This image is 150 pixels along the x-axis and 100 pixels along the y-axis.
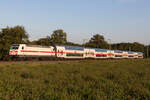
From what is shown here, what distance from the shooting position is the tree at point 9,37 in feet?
103

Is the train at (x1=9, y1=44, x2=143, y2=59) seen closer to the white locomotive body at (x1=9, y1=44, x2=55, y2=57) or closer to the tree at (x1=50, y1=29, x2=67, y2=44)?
the white locomotive body at (x1=9, y1=44, x2=55, y2=57)

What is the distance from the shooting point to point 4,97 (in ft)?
15.7

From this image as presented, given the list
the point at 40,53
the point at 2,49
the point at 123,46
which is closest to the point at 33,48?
the point at 40,53

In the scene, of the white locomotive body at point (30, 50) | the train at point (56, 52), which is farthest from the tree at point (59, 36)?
the white locomotive body at point (30, 50)

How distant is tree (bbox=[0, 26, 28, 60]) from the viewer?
31375mm

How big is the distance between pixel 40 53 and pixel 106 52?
2440 centimetres

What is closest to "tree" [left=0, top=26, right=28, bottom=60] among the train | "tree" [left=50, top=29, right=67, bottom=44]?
the train

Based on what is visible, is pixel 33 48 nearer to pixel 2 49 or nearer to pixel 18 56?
pixel 18 56

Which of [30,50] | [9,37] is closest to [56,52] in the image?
[30,50]

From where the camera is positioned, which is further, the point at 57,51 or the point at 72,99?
the point at 57,51

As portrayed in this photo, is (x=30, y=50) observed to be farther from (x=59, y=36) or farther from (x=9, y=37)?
(x=59, y=36)

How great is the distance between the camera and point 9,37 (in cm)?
3253

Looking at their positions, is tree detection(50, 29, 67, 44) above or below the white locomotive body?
above

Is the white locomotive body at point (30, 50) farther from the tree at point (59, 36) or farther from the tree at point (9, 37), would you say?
the tree at point (59, 36)
